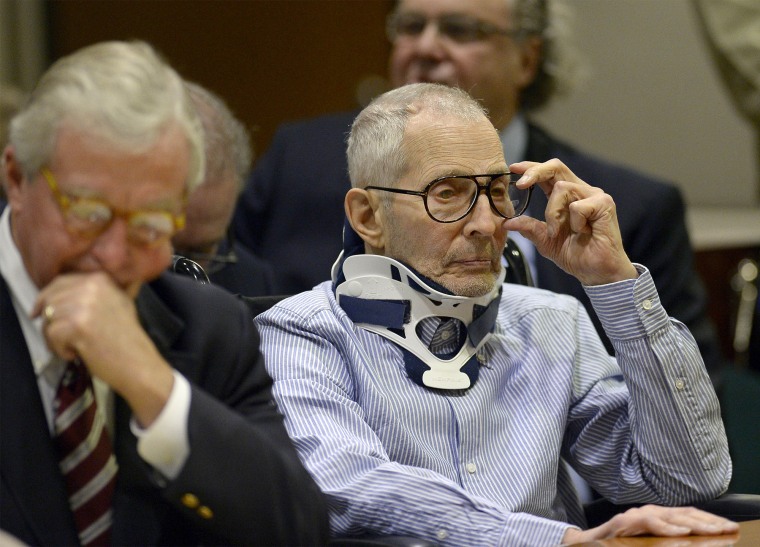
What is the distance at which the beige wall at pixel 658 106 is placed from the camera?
7.24m

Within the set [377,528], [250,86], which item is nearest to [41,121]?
[377,528]

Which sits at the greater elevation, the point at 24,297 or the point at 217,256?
the point at 24,297

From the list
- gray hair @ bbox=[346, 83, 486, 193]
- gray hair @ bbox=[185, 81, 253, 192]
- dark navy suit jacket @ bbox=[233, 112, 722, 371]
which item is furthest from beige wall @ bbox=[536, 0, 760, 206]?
gray hair @ bbox=[346, 83, 486, 193]

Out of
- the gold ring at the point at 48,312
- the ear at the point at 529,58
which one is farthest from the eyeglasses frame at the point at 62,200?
the ear at the point at 529,58

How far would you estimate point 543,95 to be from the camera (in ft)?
12.9

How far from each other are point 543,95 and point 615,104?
11.7 feet

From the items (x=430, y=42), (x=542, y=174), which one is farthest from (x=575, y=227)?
(x=430, y=42)

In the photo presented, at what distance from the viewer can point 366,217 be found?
2.30 meters

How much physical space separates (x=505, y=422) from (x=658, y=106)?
5.48 meters

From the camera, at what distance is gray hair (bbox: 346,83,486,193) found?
224 centimetres

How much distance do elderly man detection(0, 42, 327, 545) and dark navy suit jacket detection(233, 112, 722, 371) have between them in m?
1.44

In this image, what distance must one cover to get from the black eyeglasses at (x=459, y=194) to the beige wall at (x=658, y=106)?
16.8 feet

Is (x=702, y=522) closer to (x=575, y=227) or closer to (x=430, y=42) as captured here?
(x=575, y=227)

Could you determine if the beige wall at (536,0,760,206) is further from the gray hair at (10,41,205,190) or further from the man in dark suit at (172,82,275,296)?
the gray hair at (10,41,205,190)
